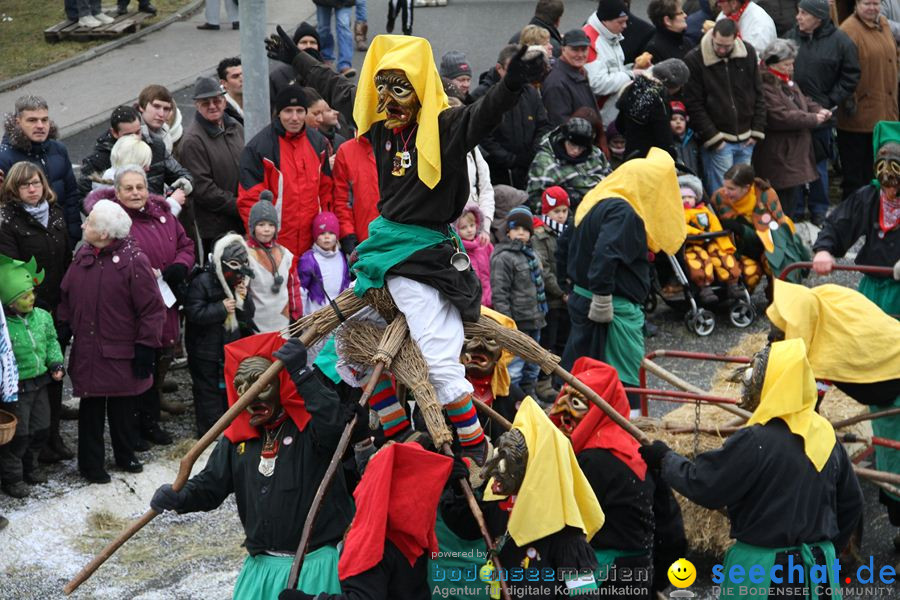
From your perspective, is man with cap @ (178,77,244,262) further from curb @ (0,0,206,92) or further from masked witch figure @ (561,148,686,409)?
curb @ (0,0,206,92)

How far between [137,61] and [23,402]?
9.07 metres

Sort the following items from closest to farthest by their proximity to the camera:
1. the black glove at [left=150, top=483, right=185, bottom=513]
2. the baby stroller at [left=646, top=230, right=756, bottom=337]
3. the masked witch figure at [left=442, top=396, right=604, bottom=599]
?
1. the masked witch figure at [left=442, top=396, right=604, bottom=599]
2. the black glove at [left=150, top=483, right=185, bottom=513]
3. the baby stroller at [left=646, top=230, right=756, bottom=337]

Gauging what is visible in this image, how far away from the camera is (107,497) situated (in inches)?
373

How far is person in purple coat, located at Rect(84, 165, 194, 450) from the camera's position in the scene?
984 cm

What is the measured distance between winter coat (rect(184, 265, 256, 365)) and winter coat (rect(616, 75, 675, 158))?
380 cm

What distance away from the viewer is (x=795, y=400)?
646 centimetres

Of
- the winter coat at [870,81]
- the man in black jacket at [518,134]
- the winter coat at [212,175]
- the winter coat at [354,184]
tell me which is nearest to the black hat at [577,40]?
the man in black jacket at [518,134]

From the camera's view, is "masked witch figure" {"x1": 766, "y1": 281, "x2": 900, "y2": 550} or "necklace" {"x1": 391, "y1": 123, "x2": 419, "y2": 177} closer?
"necklace" {"x1": 391, "y1": 123, "x2": 419, "y2": 177}

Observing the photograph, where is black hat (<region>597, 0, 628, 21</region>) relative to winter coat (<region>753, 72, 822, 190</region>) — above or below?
above

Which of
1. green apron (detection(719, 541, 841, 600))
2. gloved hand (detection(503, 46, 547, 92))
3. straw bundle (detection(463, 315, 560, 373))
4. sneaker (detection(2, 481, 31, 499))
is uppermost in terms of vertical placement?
gloved hand (detection(503, 46, 547, 92))

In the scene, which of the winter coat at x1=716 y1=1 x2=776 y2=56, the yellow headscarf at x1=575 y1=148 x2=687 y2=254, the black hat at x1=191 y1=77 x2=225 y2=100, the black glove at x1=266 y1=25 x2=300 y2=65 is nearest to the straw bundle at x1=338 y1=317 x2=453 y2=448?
the black glove at x1=266 y1=25 x2=300 y2=65

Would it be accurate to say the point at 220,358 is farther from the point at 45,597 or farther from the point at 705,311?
the point at 705,311

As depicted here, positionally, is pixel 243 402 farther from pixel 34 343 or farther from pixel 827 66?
pixel 827 66

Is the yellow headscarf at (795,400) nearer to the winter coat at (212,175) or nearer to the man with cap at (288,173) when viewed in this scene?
the man with cap at (288,173)
